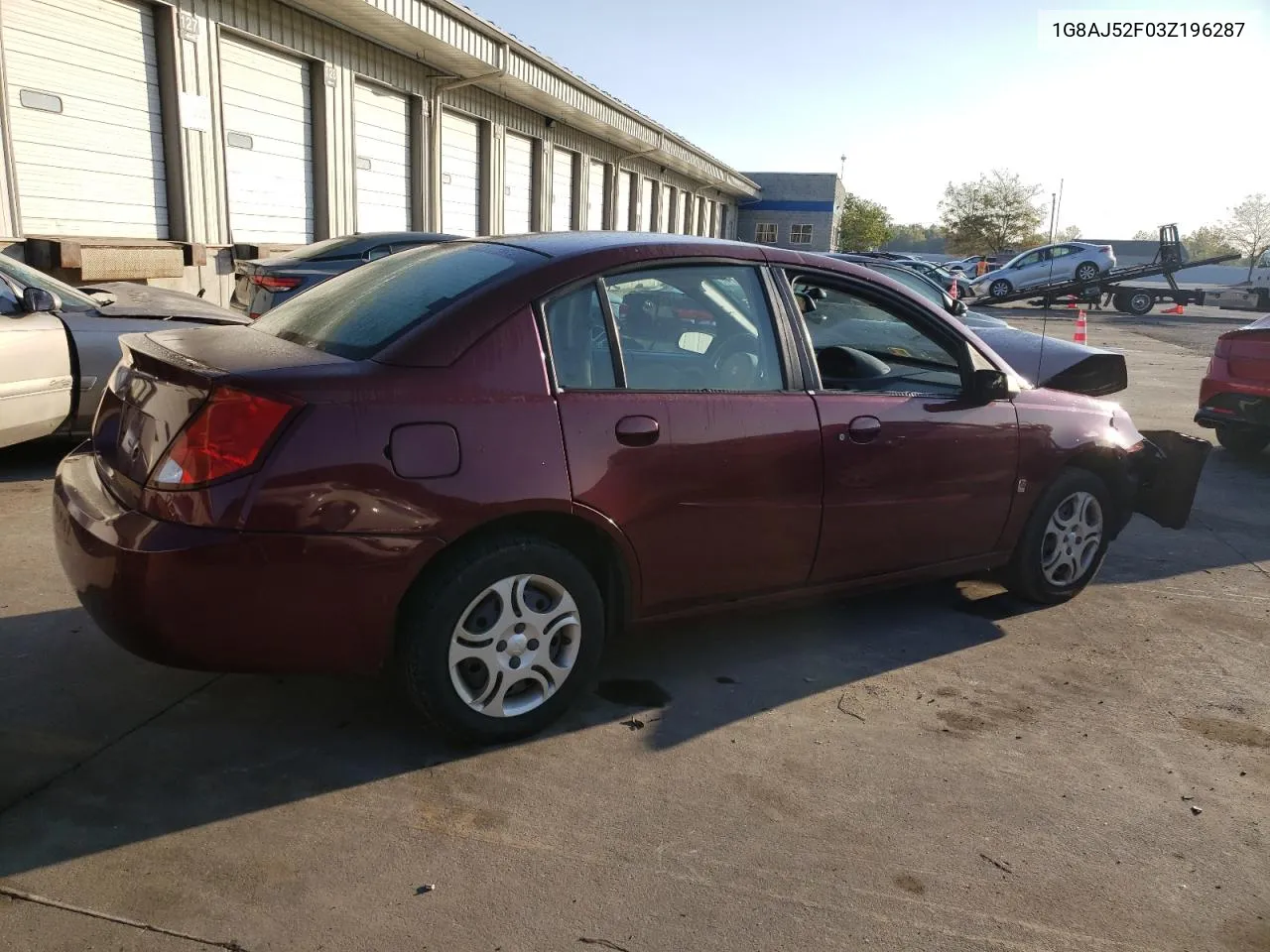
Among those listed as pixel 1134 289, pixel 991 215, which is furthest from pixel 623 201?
pixel 991 215

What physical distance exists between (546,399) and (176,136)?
10630 mm

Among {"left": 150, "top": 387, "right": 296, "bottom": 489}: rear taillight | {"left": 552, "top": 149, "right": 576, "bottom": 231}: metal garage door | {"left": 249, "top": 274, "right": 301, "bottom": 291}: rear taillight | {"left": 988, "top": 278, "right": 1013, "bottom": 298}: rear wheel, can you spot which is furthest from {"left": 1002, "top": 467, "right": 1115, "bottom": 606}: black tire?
{"left": 988, "top": 278, "right": 1013, "bottom": 298}: rear wheel

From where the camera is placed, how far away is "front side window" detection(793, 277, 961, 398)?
154 inches

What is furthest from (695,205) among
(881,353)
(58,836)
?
(58,836)

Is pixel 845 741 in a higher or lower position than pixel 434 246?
lower

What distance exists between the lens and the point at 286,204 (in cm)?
1391

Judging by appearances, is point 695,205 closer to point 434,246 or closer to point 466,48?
point 466,48

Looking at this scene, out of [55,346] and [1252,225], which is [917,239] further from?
[55,346]

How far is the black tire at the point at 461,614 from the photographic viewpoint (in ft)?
9.50

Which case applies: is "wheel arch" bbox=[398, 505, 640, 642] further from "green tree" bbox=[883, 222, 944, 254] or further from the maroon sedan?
"green tree" bbox=[883, 222, 944, 254]

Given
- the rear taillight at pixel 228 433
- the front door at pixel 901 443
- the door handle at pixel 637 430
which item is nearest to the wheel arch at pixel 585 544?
the door handle at pixel 637 430

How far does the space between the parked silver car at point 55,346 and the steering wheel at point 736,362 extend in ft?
14.0

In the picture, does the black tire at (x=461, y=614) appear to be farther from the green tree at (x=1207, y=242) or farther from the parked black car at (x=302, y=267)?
the green tree at (x=1207, y=242)

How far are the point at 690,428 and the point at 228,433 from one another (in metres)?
1.45
